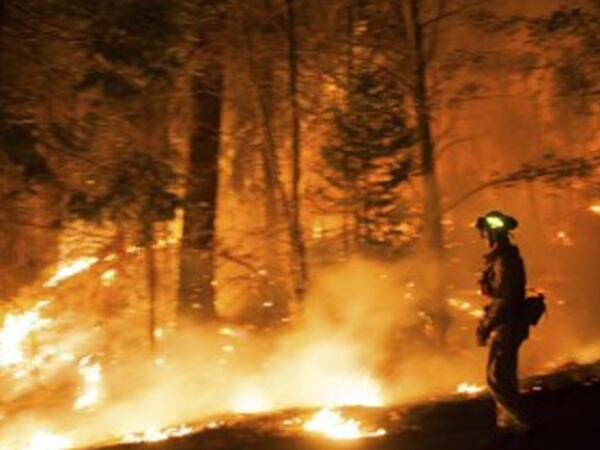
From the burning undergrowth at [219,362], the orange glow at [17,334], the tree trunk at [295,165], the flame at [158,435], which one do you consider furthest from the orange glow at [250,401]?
the orange glow at [17,334]

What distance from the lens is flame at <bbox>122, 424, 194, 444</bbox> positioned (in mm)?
8180

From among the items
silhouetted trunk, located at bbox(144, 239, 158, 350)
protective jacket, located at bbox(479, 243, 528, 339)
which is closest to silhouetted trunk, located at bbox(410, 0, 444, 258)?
silhouetted trunk, located at bbox(144, 239, 158, 350)

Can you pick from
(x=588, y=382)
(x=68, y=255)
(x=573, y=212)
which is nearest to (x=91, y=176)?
(x=68, y=255)

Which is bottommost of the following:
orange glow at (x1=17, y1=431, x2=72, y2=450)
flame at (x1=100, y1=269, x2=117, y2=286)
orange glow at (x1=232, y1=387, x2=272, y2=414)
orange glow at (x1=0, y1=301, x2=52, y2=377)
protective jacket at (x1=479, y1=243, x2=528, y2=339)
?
orange glow at (x1=17, y1=431, x2=72, y2=450)

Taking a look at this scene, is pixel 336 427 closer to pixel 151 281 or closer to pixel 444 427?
pixel 444 427

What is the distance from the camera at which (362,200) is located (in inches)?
464

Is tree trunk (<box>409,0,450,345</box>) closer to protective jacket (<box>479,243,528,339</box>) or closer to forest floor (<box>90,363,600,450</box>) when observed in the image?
forest floor (<box>90,363,600,450</box>)

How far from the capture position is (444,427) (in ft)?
25.7

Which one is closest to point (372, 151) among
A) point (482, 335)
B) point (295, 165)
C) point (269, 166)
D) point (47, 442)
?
point (295, 165)

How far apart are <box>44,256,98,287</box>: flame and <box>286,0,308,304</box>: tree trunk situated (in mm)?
2859

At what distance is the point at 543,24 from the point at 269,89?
393 centimetres

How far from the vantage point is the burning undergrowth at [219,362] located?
35.0ft

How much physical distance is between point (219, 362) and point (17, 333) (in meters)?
2.81

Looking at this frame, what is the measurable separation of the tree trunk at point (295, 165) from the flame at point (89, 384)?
118 inches
